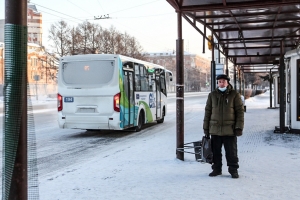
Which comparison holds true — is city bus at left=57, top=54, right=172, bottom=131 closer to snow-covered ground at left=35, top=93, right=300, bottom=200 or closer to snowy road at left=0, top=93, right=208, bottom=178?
Result: snowy road at left=0, top=93, right=208, bottom=178

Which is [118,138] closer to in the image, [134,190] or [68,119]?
[68,119]

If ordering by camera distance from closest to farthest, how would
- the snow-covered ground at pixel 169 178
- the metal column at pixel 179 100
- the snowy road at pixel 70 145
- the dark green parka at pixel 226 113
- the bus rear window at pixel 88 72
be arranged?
the snow-covered ground at pixel 169 178
the dark green parka at pixel 226 113
the metal column at pixel 179 100
the snowy road at pixel 70 145
the bus rear window at pixel 88 72

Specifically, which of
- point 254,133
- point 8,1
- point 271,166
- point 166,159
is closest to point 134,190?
point 166,159

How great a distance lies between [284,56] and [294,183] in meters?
7.41

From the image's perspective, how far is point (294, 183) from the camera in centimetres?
617

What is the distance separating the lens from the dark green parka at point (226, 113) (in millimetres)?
6465

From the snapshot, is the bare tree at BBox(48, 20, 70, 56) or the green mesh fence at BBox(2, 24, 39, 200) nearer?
the green mesh fence at BBox(2, 24, 39, 200)

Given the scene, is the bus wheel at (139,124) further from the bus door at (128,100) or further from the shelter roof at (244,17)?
the shelter roof at (244,17)

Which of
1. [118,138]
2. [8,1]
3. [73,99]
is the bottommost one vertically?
[118,138]

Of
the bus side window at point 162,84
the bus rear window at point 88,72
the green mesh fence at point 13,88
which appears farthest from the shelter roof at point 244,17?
A: the green mesh fence at point 13,88

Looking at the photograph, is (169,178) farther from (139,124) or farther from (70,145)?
(139,124)

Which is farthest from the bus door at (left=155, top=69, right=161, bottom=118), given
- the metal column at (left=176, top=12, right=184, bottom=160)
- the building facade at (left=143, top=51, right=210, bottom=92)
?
the building facade at (left=143, top=51, right=210, bottom=92)

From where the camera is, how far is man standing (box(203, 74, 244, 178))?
21.2ft

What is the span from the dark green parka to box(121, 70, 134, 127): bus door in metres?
6.71
